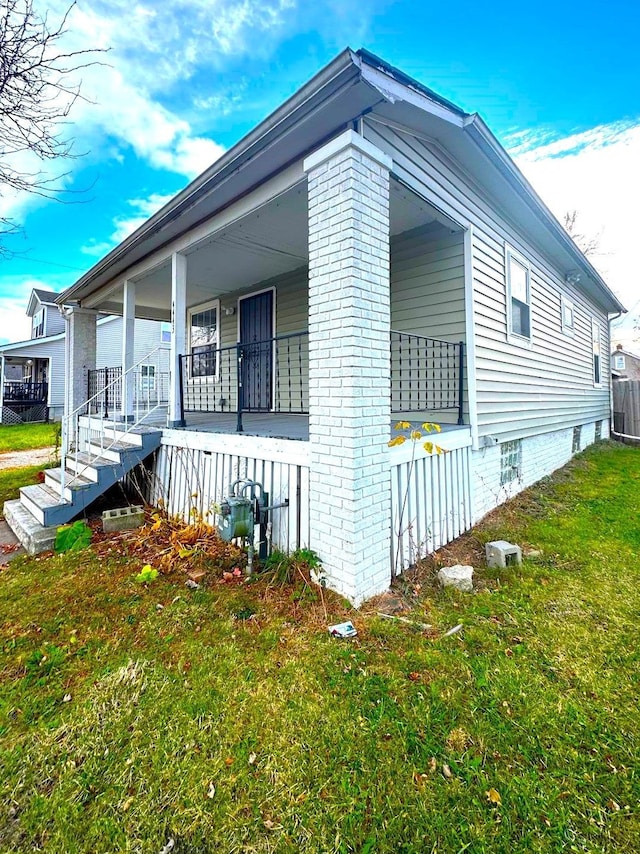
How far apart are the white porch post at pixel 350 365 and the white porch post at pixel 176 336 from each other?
8.74 feet

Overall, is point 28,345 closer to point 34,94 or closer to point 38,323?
point 38,323

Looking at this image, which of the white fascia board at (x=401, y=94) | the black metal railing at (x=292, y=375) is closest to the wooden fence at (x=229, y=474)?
the black metal railing at (x=292, y=375)

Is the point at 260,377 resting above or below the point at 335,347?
above

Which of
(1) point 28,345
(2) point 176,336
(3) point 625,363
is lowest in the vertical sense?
(2) point 176,336

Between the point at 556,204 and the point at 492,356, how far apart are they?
1868 cm

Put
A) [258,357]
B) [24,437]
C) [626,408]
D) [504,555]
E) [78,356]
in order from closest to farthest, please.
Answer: [504,555]
[258,357]
[78,356]
[626,408]
[24,437]

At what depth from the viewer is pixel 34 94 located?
4.15 m

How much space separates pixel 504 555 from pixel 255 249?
5150 mm

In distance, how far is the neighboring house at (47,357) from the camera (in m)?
18.8

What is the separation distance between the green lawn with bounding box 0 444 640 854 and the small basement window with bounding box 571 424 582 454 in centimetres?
702

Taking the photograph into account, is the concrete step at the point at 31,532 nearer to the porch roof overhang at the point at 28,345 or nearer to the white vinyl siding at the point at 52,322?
the porch roof overhang at the point at 28,345

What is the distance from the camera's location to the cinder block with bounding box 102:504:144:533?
15.6ft

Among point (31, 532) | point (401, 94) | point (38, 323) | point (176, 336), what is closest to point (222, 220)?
point (176, 336)

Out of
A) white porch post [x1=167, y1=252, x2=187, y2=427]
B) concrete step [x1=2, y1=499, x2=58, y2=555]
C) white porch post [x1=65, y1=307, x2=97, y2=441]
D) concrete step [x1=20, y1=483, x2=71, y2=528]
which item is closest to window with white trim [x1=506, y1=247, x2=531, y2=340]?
white porch post [x1=167, y1=252, x2=187, y2=427]
